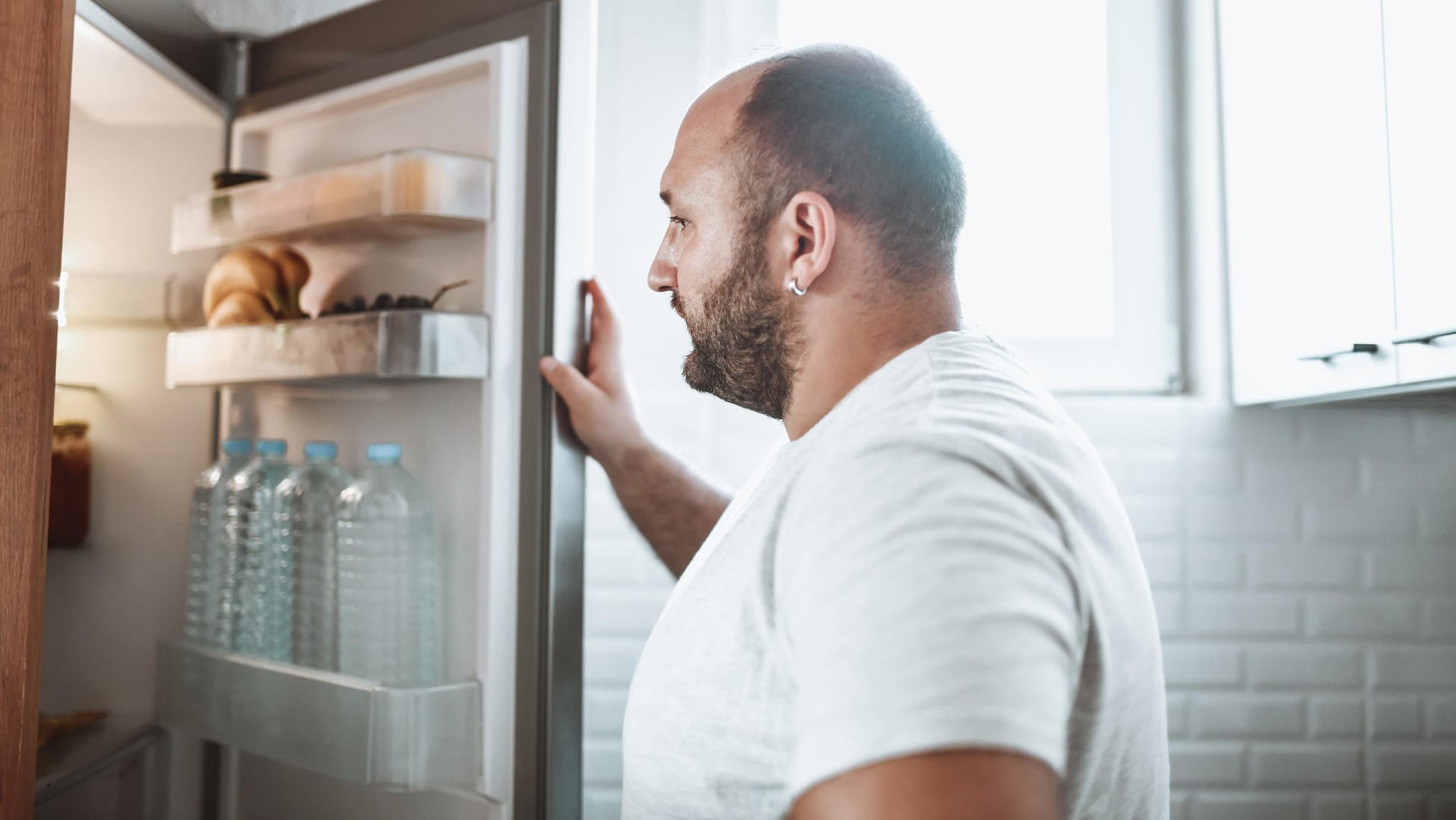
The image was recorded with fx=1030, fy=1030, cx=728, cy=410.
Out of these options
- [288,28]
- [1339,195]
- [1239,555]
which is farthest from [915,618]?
[1239,555]

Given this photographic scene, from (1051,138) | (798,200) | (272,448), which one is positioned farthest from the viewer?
(1051,138)

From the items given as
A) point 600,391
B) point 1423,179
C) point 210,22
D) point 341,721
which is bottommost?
point 341,721

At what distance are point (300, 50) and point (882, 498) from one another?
97cm

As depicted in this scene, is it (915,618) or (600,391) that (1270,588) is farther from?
(915,618)

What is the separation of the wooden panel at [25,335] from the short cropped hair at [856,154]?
1.76ft

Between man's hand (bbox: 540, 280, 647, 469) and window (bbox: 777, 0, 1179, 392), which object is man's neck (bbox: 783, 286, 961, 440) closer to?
man's hand (bbox: 540, 280, 647, 469)

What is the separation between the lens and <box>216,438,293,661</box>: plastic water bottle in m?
1.18

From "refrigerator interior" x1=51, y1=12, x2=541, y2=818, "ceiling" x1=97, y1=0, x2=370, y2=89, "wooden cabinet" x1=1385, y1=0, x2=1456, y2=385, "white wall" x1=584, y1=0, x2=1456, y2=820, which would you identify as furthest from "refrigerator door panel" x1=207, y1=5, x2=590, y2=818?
"wooden cabinet" x1=1385, y1=0, x2=1456, y2=385

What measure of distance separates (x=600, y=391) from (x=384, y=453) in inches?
9.1

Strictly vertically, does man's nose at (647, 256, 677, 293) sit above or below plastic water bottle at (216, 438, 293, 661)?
above

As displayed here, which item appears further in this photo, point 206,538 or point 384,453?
point 206,538

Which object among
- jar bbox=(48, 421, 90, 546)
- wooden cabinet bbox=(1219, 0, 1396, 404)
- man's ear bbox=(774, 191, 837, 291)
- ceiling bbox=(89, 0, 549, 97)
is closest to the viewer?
man's ear bbox=(774, 191, 837, 291)

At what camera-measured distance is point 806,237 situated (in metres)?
0.89

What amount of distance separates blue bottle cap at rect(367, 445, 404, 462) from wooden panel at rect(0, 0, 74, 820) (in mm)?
340
